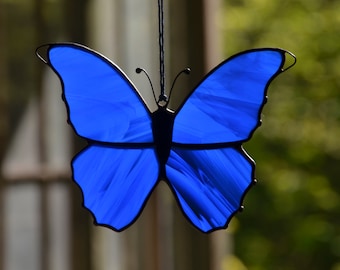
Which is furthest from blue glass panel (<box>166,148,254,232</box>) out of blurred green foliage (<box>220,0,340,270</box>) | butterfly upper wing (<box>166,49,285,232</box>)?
blurred green foliage (<box>220,0,340,270</box>)

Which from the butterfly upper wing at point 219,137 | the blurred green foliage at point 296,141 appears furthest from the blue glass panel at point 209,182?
the blurred green foliage at point 296,141

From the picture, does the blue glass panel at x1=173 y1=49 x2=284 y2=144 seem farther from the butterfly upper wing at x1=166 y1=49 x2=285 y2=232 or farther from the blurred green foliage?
the blurred green foliage

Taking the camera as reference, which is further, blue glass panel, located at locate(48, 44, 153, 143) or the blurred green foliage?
the blurred green foliage

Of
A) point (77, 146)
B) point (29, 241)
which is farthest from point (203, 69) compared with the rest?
point (29, 241)

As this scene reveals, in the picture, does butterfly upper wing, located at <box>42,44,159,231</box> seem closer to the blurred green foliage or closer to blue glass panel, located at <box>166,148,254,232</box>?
blue glass panel, located at <box>166,148,254,232</box>

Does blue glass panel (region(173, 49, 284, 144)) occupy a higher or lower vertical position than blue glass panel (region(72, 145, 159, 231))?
higher

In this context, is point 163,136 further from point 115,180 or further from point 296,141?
point 296,141
